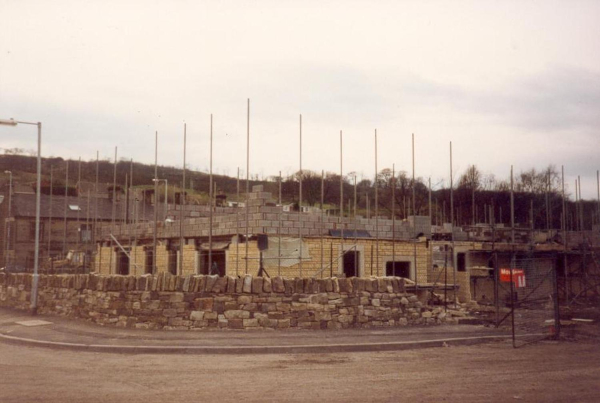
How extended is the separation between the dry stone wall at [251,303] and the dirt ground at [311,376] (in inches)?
105

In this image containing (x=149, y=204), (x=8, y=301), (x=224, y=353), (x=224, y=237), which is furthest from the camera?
(x=149, y=204)

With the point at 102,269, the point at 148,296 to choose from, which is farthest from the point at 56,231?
the point at 148,296

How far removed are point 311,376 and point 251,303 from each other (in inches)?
196

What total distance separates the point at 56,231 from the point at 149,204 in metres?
8.40

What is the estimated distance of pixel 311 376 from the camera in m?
9.54

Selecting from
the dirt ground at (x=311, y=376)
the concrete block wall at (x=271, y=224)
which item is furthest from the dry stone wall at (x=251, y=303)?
the dirt ground at (x=311, y=376)

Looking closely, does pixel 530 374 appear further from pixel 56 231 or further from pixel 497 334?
pixel 56 231

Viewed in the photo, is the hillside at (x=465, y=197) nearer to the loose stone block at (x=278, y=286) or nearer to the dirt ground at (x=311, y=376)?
the loose stone block at (x=278, y=286)

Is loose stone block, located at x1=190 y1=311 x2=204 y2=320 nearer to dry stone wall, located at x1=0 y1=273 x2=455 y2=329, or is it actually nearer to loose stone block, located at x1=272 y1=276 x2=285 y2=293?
dry stone wall, located at x1=0 y1=273 x2=455 y2=329

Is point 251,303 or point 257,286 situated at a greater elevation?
point 257,286

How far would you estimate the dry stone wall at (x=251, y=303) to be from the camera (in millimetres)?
14281

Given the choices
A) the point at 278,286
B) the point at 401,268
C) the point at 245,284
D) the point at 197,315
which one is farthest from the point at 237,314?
the point at 401,268

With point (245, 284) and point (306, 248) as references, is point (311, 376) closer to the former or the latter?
point (245, 284)

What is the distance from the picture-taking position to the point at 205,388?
8508mm
